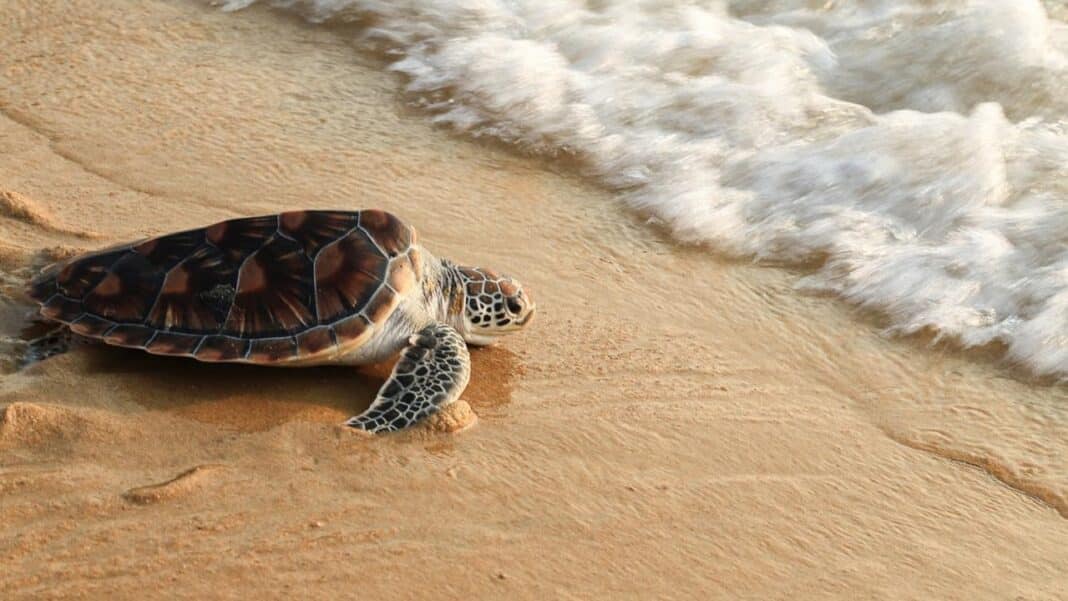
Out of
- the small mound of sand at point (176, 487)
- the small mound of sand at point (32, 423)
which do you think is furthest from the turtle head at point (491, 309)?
the small mound of sand at point (32, 423)

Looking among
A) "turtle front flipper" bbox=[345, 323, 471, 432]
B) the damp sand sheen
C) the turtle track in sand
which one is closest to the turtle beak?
the damp sand sheen

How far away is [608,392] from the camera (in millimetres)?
4363

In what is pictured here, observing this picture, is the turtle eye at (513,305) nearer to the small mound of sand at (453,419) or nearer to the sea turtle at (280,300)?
the sea turtle at (280,300)

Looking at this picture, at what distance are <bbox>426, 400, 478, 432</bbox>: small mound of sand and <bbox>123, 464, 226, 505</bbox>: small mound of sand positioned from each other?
0.73 meters

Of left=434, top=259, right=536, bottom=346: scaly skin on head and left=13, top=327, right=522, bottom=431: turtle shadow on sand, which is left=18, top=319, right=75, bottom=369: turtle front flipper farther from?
left=434, top=259, right=536, bottom=346: scaly skin on head

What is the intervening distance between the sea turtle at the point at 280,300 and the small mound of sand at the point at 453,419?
0.13 feet

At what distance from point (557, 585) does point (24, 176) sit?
3715 mm

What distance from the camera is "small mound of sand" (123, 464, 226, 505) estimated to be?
340cm

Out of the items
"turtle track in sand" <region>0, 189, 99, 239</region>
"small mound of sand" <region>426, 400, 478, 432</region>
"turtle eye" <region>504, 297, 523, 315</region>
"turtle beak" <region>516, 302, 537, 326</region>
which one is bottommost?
"turtle track in sand" <region>0, 189, 99, 239</region>

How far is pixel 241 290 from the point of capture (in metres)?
4.07

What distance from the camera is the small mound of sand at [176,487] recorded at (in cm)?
340

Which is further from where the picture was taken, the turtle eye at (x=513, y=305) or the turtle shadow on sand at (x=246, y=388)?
the turtle eye at (x=513, y=305)

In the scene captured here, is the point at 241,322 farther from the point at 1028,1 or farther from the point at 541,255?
the point at 1028,1

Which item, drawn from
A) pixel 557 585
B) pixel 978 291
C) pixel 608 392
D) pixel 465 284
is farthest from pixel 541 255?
pixel 557 585
